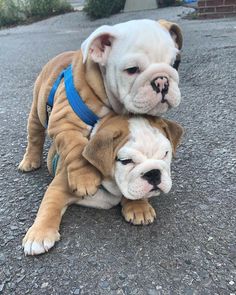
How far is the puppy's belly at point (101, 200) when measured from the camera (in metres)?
1.98

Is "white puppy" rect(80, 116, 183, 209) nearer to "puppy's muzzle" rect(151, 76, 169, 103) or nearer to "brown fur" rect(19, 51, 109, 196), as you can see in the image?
"brown fur" rect(19, 51, 109, 196)

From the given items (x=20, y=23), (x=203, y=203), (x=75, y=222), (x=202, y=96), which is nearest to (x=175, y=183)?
(x=203, y=203)

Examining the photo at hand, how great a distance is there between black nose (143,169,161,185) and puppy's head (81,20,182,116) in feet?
0.82

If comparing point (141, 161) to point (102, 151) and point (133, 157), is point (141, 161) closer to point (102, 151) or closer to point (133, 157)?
point (133, 157)

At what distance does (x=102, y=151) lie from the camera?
183cm

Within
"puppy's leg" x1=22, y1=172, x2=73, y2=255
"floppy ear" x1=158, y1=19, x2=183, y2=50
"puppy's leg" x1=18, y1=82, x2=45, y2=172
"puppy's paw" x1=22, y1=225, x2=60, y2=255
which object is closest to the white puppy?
"puppy's leg" x1=22, y1=172, x2=73, y2=255

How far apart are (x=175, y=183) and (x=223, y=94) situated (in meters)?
1.63

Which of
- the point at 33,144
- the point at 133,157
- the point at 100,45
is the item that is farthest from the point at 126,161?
the point at 33,144

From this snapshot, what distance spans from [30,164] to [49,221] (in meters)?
0.77

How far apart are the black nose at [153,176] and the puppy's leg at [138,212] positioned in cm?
19

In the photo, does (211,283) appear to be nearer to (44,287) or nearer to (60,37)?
(44,287)

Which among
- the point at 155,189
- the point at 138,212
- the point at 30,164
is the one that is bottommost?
the point at 30,164

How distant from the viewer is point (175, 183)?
7.49 ft

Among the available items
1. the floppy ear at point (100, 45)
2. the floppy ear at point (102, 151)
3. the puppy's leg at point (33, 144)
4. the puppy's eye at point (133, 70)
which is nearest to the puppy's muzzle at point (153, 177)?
the floppy ear at point (102, 151)
